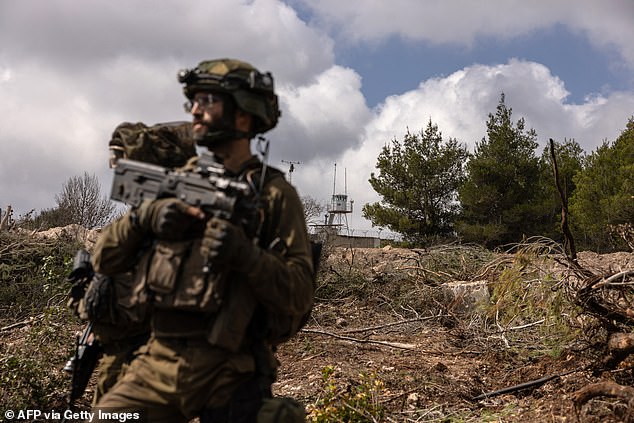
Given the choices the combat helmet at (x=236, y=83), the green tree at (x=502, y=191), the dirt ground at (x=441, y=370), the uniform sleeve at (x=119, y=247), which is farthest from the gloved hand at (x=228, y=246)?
the green tree at (x=502, y=191)

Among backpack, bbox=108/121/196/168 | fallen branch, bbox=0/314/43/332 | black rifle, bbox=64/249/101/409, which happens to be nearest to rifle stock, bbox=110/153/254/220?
backpack, bbox=108/121/196/168

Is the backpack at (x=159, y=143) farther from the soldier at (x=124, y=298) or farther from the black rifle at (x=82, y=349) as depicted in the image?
the black rifle at (x=82, y=349)

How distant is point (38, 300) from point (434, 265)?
546 cm

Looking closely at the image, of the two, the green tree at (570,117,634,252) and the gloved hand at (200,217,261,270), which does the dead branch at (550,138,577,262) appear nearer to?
the gloved hand at (200,217,261,270)

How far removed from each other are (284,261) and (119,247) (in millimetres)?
613

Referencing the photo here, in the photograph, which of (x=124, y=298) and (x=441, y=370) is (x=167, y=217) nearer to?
(x=124, y=298)

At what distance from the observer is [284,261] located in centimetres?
233

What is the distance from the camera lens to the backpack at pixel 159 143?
3.00 meters

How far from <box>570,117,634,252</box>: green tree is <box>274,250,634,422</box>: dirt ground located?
17.6m

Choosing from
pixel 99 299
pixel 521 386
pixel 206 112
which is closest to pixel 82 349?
pixel 99 299

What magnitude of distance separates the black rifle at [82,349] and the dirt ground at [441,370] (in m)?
2.19

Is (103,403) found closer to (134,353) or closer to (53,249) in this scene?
(134,353)

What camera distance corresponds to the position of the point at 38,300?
26.0 feet

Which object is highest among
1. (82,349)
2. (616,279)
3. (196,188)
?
(616,279)
